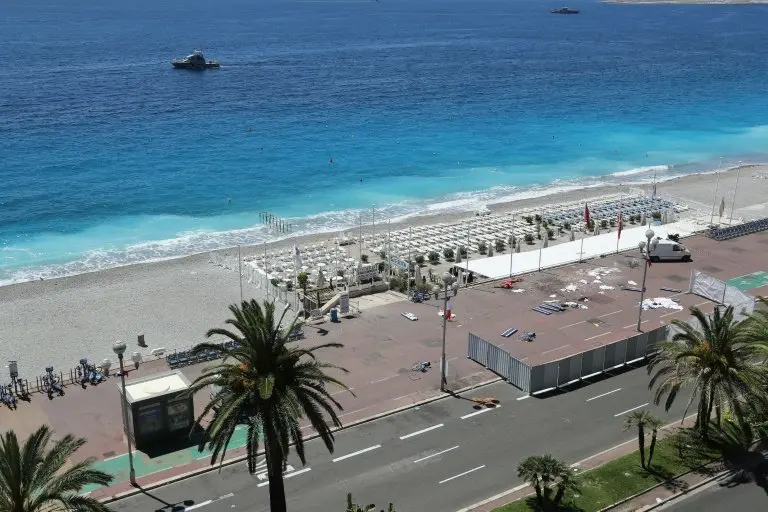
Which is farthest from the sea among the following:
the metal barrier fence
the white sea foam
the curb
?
the curb

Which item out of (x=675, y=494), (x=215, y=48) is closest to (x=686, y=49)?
(x=215, y=48)

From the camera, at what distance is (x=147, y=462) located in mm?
26484

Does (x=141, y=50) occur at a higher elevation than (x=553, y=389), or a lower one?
higher

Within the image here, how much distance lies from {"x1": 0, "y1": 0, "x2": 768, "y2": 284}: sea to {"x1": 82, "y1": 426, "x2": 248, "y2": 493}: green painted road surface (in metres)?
28.5

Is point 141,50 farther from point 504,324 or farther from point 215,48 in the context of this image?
point 504,324

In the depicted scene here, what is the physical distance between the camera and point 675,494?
2389 cm

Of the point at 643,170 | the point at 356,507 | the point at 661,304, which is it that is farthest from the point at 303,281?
the point at 643,170

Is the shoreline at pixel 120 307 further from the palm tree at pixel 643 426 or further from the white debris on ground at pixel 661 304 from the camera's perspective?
the palm tree at pixel 643 426

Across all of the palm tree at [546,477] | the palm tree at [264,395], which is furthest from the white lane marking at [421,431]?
the palm tree at [264,395]

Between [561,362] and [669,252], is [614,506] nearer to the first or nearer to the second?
[561,362]

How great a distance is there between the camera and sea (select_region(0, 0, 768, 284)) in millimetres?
64062

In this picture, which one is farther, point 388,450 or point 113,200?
point 113,200

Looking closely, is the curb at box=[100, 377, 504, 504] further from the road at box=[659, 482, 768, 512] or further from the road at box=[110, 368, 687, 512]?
the road at box=[659, 482, 768, 512]

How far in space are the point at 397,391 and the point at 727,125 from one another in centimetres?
9232
